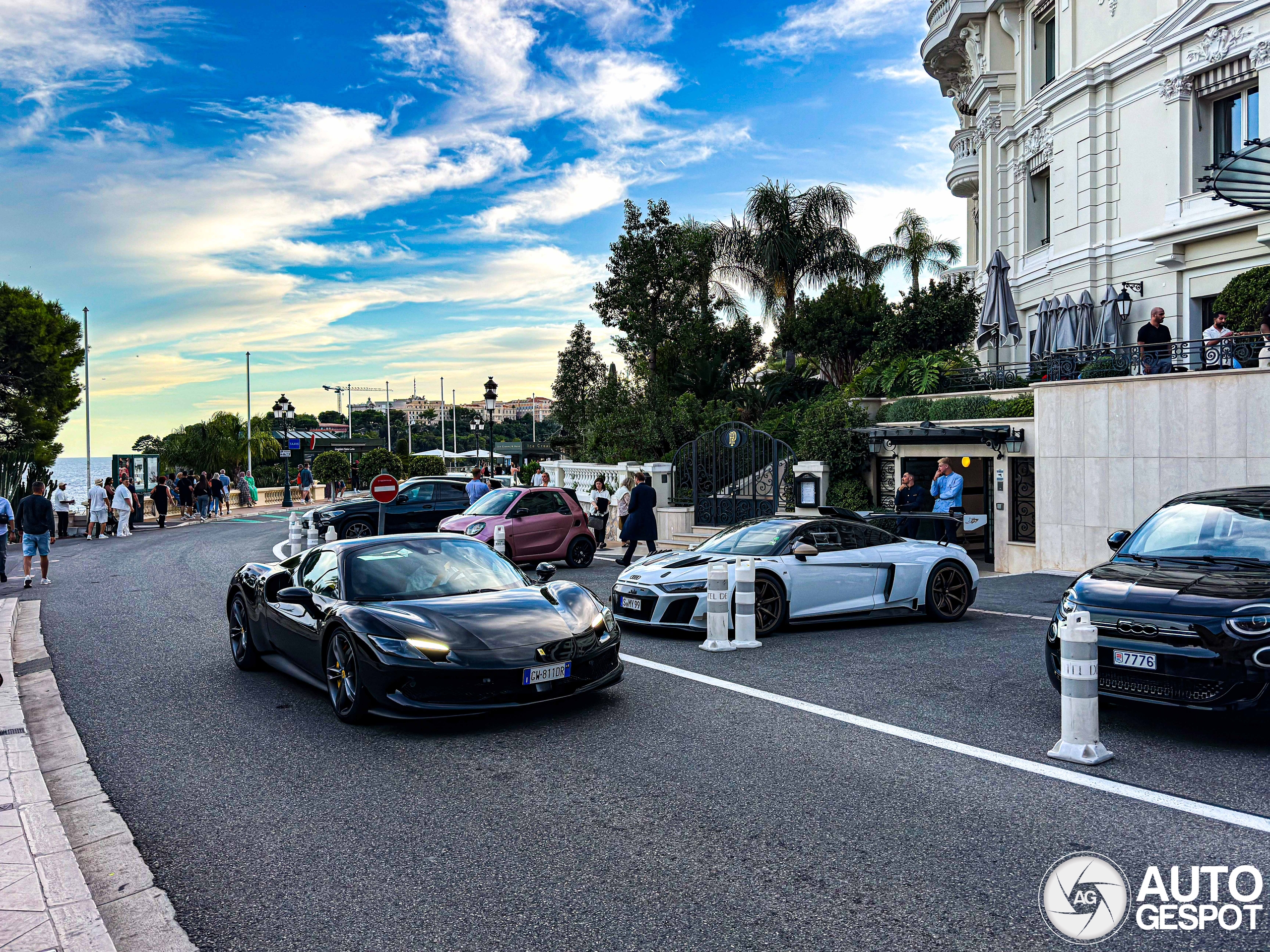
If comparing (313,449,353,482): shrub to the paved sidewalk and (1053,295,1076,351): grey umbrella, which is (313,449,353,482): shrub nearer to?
(1053,295,1076,351): grey umbrella

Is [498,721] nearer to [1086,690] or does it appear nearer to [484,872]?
[484,872]

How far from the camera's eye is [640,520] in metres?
17.6

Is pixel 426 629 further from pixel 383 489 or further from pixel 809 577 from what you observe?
pixel 383 489

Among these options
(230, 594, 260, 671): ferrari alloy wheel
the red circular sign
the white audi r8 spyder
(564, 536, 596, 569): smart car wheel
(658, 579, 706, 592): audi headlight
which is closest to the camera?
(230, 594, 260, 671): ferrari alloy wheel

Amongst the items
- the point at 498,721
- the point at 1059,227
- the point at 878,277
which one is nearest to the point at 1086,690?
the point at 498,721

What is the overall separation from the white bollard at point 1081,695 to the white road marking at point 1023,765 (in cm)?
25

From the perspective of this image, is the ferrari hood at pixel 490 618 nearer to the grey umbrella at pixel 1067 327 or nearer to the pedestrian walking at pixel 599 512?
the pedestrian walking at pixel 599 512

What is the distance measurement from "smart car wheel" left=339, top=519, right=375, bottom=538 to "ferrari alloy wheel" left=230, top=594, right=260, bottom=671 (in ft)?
39.9

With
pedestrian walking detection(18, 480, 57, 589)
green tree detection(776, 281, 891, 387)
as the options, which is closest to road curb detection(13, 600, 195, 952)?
pedestrian walking detection(18, 480, 57, 589)

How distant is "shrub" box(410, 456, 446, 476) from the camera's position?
2286 inches

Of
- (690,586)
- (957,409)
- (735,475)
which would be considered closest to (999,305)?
(957,409)

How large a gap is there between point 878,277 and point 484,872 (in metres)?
43.1

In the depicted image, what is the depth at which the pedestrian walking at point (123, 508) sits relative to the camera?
Result: 28.9 meters

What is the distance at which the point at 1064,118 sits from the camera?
24.8 meters
